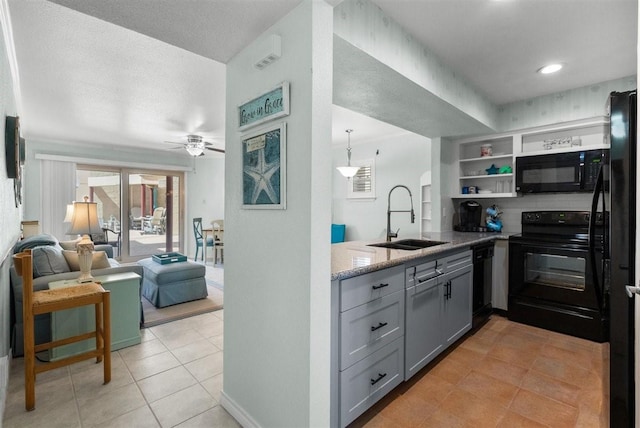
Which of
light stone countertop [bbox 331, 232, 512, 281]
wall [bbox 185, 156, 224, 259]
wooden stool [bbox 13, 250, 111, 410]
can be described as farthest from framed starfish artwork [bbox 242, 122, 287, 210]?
wall [bbox 185, 156, 224, 259]

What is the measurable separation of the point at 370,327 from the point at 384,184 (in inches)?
159

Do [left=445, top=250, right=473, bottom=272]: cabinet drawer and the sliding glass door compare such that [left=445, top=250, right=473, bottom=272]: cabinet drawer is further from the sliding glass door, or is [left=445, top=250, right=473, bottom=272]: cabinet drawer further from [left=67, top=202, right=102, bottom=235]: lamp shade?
the sliding glass door

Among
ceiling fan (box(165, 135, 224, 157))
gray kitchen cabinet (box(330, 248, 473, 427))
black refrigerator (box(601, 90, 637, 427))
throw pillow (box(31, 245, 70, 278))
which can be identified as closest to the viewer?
black refrigerator (box(601, 90, 637, 427))

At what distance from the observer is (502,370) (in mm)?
2359

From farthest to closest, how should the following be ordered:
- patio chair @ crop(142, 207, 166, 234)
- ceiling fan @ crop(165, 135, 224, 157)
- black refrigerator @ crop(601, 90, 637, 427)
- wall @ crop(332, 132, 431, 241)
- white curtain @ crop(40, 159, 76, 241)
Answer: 1. patio chair @ crop(142, 207, 166, 234)
2. white curtain @ crop(40, 159, 76, 241)
3. wall @ crop(332, 132, 431, 241)
4. ceiling fan @ crop(165, 135, 224, 157)
5. black refrigerator @ crop(601, 90, 637, 427)

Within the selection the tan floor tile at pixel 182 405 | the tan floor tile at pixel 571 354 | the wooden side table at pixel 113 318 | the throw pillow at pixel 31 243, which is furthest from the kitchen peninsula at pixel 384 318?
the throw pillow at pixel 31 243

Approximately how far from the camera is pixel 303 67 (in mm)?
1410

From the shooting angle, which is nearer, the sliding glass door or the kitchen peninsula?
the kitchen peninsula

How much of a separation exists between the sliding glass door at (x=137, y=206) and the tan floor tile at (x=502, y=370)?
660 cm

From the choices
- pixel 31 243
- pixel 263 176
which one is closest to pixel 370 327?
pixel 263 176

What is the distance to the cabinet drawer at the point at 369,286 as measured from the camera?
1.64 metres

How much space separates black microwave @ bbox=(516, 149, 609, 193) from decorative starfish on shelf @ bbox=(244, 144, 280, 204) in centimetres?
308

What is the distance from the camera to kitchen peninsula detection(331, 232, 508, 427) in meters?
1.62

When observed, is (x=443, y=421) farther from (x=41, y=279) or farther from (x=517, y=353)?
(x=41, y=279)
